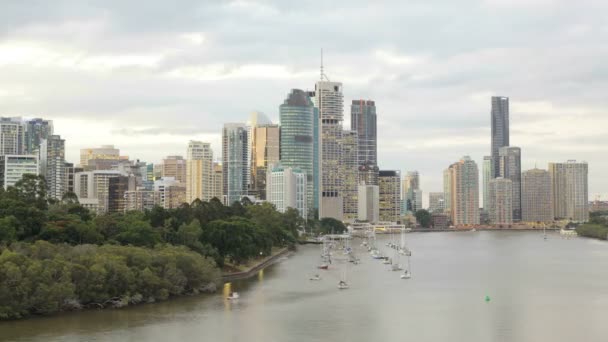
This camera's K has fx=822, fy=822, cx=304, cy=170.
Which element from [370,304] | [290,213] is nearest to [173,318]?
[370,304]

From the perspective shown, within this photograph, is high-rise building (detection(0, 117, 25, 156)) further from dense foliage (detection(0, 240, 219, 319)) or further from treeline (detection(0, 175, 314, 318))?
dense foliage (detection(0, 240, 219, 319))

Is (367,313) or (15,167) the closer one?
(367,313)

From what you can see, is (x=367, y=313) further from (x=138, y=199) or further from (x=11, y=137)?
(x=11, y=137)

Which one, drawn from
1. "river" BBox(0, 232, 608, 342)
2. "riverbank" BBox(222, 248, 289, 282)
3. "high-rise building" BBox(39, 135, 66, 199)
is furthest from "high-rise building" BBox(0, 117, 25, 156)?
"river" BBox(0, 232, 608, 342)

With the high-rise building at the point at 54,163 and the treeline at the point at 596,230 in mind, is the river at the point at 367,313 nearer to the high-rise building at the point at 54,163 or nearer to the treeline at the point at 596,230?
the treeline at the point at 596,230

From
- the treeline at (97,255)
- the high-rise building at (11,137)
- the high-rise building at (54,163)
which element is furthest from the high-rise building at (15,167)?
the treeline at (97,255)

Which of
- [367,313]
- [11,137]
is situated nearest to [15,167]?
[11,137]

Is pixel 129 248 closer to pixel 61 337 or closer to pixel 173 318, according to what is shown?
pixel 173 318
